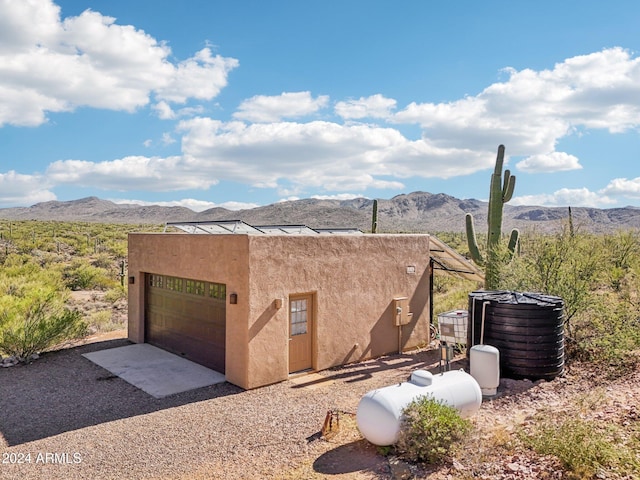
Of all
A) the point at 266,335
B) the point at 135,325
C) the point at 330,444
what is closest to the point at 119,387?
the point at 266,335

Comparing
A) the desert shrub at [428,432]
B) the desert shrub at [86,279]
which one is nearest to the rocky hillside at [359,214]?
the desert shrub at [86,279]

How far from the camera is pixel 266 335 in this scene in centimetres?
→ 1036

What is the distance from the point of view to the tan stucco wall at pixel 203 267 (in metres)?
10.2

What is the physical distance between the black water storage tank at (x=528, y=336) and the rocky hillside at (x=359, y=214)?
56533mm

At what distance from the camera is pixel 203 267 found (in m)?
11.6

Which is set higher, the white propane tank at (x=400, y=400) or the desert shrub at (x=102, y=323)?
the white propane tank at (x=400, y=400)

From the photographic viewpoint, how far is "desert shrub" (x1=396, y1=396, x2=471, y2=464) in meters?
6.55

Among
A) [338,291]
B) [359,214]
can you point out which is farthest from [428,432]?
[359,214]

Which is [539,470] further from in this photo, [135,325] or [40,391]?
[135,325]

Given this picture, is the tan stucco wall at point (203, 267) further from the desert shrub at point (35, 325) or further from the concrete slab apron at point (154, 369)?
the desert shrub at point (35, 325)

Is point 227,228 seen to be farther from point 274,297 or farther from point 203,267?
point 274,297

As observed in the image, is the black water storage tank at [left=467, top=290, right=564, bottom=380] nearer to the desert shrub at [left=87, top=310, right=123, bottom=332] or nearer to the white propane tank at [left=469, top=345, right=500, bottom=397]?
the white propane tank at [left=469, top=345, right=500, bottom=397]

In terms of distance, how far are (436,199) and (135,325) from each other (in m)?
110

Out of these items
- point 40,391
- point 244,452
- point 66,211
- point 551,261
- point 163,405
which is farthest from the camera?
point 66,211
